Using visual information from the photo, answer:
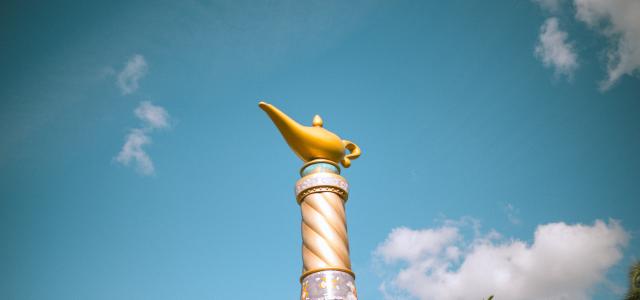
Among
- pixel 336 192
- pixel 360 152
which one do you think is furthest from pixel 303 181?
pixel 360 152

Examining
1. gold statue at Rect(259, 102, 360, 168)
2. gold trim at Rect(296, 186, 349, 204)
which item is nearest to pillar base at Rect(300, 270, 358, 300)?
gold trim at Rect(296, 186, 349, 204)

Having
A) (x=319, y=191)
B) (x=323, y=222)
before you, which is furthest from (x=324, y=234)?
(x=319, y=191)

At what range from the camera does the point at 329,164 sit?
32.3 ft

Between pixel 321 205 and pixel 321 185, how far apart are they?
419mm

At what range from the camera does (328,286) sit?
8.03m

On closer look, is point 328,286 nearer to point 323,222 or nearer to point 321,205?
point 323,222

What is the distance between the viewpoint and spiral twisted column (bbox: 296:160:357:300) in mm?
8133

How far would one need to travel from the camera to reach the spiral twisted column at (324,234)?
813 cm

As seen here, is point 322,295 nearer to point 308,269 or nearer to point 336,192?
point 308,269

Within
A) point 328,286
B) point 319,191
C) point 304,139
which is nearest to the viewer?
point 328,286

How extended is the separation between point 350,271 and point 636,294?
10.7 meters

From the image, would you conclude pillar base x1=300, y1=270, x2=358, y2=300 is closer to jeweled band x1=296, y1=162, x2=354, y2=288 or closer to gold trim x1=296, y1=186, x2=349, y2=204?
jeweled band x1=296, y1=162, x2=354, y2=288

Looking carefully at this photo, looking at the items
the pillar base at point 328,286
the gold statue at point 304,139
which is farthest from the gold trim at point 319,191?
the pillar base at point 328,286

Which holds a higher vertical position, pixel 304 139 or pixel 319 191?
pixel 304 139
